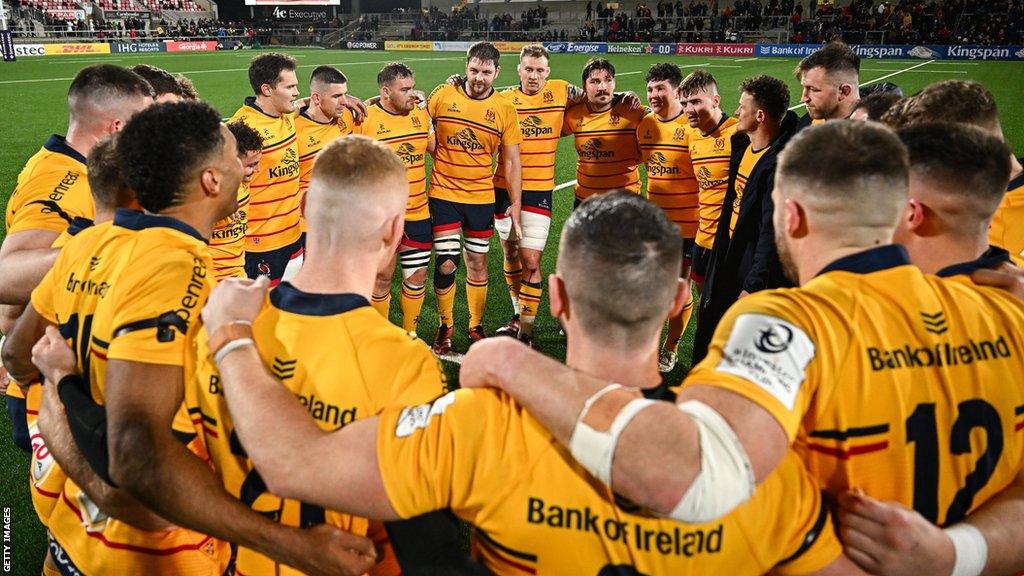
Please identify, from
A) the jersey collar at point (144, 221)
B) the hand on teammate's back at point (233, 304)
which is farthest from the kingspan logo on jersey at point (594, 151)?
the hand on teammate's back at point (233, 304)

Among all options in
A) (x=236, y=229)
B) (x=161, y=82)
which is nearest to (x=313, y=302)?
(x=236, y=229)

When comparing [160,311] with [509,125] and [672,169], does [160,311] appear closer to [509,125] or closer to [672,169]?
[509,125]

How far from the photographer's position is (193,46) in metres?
37.7

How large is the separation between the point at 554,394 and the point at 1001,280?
4.78ft

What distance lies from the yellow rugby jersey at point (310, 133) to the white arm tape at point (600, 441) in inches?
198

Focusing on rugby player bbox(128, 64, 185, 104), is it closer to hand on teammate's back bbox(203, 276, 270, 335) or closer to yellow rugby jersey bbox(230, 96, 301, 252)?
yellow rugby jersey bbox(230, 96, 301, 252)

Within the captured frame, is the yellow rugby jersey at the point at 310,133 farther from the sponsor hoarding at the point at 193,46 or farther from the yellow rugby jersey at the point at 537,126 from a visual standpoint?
the sponsor hoarding at the point at 193,46

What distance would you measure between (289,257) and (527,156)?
2500mm

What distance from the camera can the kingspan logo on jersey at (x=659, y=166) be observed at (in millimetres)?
6086

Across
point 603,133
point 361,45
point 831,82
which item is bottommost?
point 603,133

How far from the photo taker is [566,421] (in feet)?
4.80

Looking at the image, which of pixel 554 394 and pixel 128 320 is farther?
pixel 128 320

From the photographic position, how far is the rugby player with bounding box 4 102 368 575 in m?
1.89

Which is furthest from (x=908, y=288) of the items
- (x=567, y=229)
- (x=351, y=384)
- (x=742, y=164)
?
(x=742, y=164)
